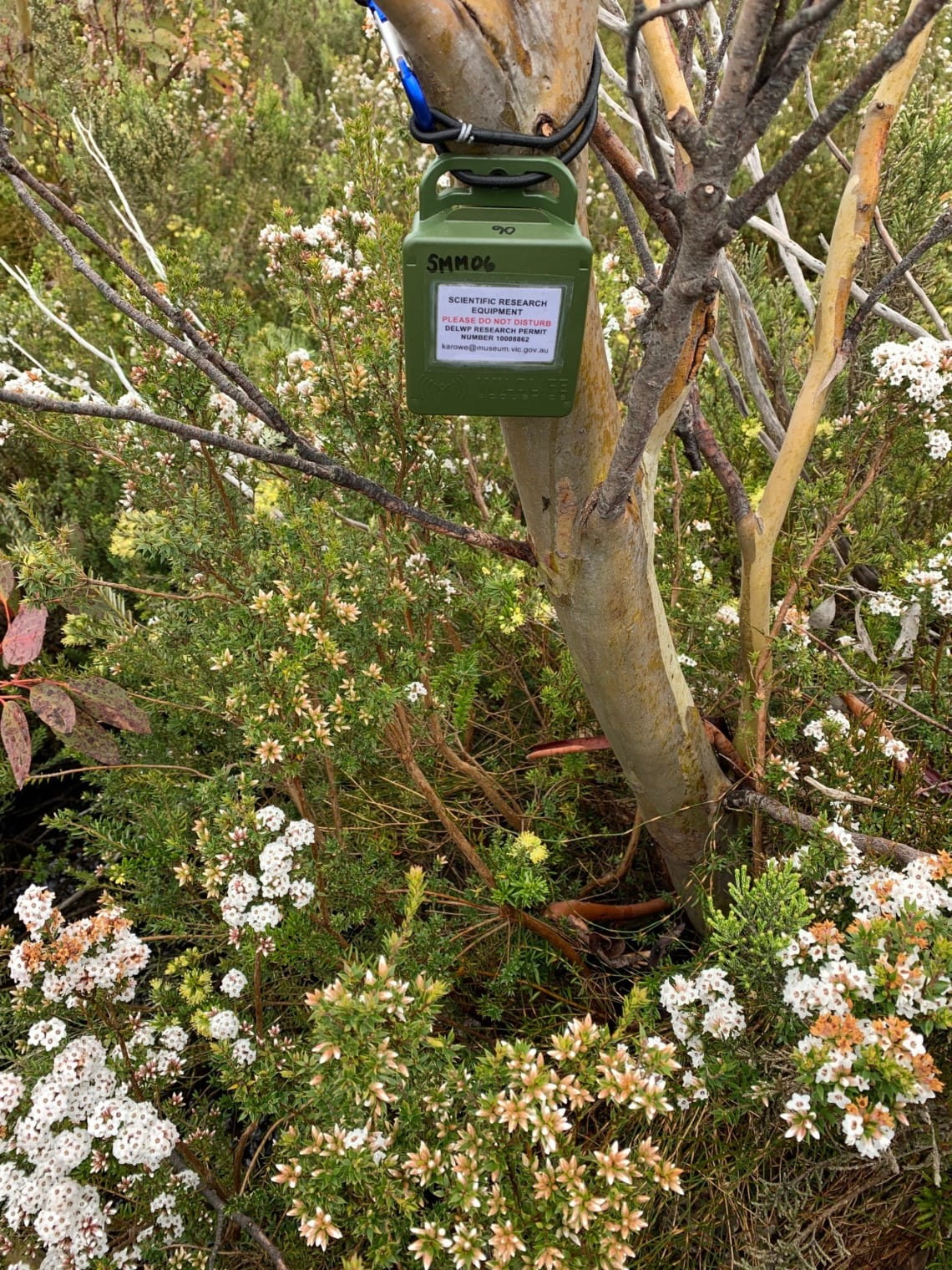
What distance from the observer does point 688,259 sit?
2.74ft

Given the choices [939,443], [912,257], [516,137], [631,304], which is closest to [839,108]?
[516,137]

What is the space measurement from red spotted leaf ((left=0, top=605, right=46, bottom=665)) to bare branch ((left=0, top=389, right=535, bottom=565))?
1.78 feet

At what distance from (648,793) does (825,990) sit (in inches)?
24.9

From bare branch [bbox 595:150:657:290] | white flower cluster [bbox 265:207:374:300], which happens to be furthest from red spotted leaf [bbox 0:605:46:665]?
bare branch [bbox 595:150:657:290]

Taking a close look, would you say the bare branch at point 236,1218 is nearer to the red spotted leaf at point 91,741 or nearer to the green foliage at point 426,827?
the green foliage at point 426,827

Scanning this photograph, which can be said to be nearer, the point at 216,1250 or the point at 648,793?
the point at 216,1250

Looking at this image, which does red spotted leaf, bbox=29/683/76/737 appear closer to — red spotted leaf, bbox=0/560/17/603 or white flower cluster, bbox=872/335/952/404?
red spotted leaf, bbox=0/560/17/603

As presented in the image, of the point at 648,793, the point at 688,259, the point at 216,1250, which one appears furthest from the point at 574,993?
the point at 688,259

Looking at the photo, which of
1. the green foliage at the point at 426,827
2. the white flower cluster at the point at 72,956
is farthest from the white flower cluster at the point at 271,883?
the white flower cluster at the point at 72,956

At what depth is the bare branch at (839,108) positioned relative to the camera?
63 centimetres

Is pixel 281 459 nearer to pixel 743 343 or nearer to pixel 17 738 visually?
pixel 17 738

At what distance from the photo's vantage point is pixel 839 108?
2.26 feet

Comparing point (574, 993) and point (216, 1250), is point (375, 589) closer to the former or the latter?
point (574, 993)

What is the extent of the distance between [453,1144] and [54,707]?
109 centimetres
